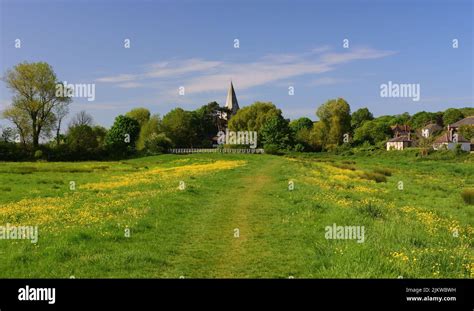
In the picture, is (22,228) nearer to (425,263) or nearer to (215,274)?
(215,274)

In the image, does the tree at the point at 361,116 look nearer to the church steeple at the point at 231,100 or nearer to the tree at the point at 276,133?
the church steeple at the point at 231,100

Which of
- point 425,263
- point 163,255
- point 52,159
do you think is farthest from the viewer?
point 52,159

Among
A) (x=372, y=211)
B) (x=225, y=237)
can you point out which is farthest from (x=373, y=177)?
(x=225, y=237)

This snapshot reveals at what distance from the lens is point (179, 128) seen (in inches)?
4828

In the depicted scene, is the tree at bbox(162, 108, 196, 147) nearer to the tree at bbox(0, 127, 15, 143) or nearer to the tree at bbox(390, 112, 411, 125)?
the tree at bbox(0, 127, 15, 143)

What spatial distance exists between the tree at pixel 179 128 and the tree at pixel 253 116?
43.0ft

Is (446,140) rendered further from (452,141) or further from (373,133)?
(373,133)

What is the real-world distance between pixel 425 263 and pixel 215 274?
5.55m

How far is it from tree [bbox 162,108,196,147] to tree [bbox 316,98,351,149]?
3822 cm

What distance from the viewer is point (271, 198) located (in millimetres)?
23219

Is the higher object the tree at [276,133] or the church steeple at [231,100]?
the church steeple at [231,100]

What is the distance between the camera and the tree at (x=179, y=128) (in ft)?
397

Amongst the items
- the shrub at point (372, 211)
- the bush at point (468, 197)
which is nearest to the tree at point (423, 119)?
the bush at point (468, 197)
